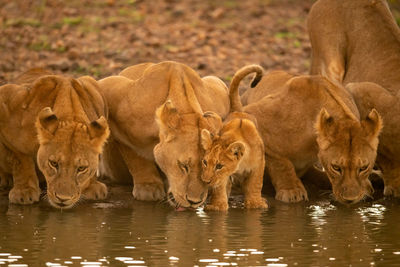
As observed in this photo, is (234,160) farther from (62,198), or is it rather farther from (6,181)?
(6,181)

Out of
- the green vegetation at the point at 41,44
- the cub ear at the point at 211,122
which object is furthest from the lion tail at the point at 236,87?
the green vegetation at the point at 41,44

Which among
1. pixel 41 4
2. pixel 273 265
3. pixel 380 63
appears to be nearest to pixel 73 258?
pixel 273 265

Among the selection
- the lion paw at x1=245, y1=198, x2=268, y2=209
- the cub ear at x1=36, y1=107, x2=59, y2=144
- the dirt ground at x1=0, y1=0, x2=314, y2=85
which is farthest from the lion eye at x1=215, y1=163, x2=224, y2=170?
the dirt ground at x1=0, y1=0, x2=314, y2=85

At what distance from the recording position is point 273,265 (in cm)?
743

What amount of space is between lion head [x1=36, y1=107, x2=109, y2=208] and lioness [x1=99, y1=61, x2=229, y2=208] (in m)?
0.54

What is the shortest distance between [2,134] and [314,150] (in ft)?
8.59

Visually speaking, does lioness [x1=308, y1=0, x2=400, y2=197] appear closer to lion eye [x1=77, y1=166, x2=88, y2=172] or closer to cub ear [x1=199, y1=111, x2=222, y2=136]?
cub ear [x1=199, y1=111, x2=222, y2=136]

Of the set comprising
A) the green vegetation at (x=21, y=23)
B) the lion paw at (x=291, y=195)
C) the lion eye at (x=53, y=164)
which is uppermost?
the green vegetation at (x=21, y=23)

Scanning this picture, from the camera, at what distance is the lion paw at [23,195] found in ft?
31.4

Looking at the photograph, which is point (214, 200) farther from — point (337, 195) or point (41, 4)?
point (41, 4)

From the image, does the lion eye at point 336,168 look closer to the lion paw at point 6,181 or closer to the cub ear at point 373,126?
the cub ear at point 373,126

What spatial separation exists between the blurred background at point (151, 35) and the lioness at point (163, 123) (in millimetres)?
4480

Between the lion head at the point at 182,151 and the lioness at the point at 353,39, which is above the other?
the lioness at the point at 353,39

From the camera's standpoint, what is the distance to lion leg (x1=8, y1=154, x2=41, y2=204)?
9586 mm
